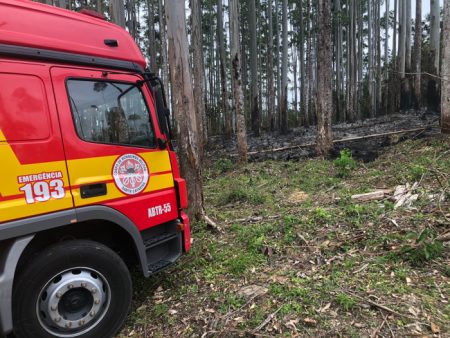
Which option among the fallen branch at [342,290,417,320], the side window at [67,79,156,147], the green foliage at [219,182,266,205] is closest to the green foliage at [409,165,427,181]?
the green foliage at [219,182,266,205]

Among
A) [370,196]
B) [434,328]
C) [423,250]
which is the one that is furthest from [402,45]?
[434,328]

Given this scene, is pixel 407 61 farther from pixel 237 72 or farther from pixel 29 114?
pixel 29 114

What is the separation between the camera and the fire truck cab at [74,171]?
292cm

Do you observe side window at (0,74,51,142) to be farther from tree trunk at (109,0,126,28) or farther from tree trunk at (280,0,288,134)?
tree trunk at (280,0,288,134)

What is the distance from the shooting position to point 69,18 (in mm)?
3469

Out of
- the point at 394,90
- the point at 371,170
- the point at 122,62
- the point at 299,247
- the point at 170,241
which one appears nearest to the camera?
the point at 122,62

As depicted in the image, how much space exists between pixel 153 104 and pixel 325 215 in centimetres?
334

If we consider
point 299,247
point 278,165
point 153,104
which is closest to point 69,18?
point 153,104

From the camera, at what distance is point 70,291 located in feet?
10.5

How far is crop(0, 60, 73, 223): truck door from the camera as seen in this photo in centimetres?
285

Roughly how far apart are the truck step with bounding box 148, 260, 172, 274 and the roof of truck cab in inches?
88.6

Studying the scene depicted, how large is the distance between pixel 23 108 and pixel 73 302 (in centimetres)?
181

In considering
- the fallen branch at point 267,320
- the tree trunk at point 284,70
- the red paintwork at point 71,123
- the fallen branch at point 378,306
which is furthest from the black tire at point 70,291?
the tree trunk at point 284,70

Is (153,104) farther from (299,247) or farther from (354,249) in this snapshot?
(354,249)
